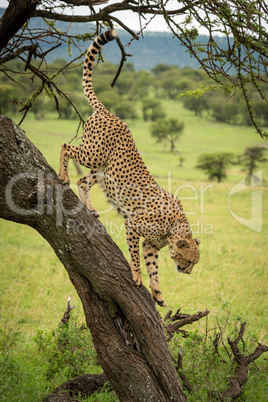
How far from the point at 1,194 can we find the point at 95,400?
9.09 feet

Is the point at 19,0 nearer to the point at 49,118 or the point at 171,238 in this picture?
the point at 171,238

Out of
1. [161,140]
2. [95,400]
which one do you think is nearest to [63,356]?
[95,400]

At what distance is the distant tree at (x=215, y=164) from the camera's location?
34.2 m

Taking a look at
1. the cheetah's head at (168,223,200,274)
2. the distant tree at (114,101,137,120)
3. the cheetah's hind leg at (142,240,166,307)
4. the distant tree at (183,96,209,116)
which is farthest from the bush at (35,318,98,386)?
the distant tree at (183,96,209,116)

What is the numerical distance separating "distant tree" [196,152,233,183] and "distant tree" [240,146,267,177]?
1.65m

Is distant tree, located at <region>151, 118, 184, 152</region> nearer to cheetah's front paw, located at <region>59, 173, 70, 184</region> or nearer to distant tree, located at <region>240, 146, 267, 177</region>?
distant tree, located at <region>240, 146, 267, 177</region>

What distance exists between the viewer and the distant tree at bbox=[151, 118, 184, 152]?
5164 centimetres

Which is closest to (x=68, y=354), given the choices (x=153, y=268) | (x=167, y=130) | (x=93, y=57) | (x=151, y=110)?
(x=153, y=268)

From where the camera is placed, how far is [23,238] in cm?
1425

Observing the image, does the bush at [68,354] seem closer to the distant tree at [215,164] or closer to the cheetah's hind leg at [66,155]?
the cheetah's hind leg at [66,155]

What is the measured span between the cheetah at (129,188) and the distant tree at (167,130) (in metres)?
45.2

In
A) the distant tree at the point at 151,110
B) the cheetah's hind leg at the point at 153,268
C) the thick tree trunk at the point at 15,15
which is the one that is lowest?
the cheetah's hind leg at the point at 153,268

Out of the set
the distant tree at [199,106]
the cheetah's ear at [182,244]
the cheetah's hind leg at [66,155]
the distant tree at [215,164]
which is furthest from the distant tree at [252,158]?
the cheetah's hind leg at [66,155]

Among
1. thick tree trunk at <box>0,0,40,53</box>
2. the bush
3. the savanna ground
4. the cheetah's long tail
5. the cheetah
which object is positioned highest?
thick tree trunk at <box>0,0,40,53</box>
